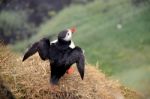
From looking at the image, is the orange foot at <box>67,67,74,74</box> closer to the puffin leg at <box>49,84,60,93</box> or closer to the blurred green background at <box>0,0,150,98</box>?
the puffin leg at <box>49,84,60,93</box>

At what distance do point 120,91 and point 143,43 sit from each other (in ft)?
54.3

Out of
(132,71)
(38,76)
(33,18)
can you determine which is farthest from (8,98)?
(33,18)

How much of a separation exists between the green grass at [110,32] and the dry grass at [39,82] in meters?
13.6

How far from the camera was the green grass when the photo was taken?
2850 centimetres

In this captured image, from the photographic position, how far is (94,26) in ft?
110

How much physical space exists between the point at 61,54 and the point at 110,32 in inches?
804

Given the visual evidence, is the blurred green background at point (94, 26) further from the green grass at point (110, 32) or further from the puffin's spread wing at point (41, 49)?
the puffin's spread wing at point (41, 49)

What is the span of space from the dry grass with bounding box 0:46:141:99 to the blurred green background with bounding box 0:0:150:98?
47.3 ft

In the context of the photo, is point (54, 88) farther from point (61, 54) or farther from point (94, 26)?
point (94, 26)

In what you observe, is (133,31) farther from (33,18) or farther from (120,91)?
(120,91)

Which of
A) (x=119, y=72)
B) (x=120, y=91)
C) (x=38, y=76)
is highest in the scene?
(x=38, y=76)

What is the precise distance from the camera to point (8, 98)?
9.58m

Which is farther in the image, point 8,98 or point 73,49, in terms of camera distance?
point 73,49

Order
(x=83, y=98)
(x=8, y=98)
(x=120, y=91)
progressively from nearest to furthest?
(x=8, y=98) < (x=83, y=98) < (x=120, y=91)
